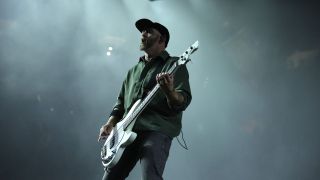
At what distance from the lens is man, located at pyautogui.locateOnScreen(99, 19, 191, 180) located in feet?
8.28

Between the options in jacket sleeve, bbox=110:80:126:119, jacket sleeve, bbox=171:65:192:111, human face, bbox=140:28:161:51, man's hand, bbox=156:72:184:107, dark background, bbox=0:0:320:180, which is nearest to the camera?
man's hand, bbox=156:72:184:107

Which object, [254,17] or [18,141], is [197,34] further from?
[18,141]

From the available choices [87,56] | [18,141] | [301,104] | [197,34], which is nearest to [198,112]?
[197,34]

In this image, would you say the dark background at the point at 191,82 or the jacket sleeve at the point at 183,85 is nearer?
the jacket sleeve at the point at 183,85

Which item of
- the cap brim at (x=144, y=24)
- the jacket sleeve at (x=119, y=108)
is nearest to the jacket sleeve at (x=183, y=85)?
the cap brim at (x=144, y=24)

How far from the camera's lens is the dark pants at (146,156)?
2.49 metres

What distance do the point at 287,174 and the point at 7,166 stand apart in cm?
730

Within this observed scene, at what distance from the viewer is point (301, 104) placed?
8461 millimetres

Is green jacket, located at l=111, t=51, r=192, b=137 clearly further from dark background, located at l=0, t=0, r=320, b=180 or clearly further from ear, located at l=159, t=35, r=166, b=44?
dark background, located at l=0, t=0, r=320, b=180

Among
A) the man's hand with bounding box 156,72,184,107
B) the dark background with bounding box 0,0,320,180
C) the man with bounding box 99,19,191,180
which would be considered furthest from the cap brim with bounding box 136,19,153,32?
the dark background with bounding box 0,0,320,180

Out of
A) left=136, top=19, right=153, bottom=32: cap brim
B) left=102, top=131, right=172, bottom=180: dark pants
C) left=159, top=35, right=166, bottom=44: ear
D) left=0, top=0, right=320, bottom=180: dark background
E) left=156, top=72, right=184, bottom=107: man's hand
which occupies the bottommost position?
left=102, top=131, right=172, bottom=180: dark pants

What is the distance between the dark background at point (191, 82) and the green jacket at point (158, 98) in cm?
625

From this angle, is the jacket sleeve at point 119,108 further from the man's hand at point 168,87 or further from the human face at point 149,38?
the man's hand at point 168,87

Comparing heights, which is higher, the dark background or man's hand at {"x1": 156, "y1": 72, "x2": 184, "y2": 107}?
the dark background
